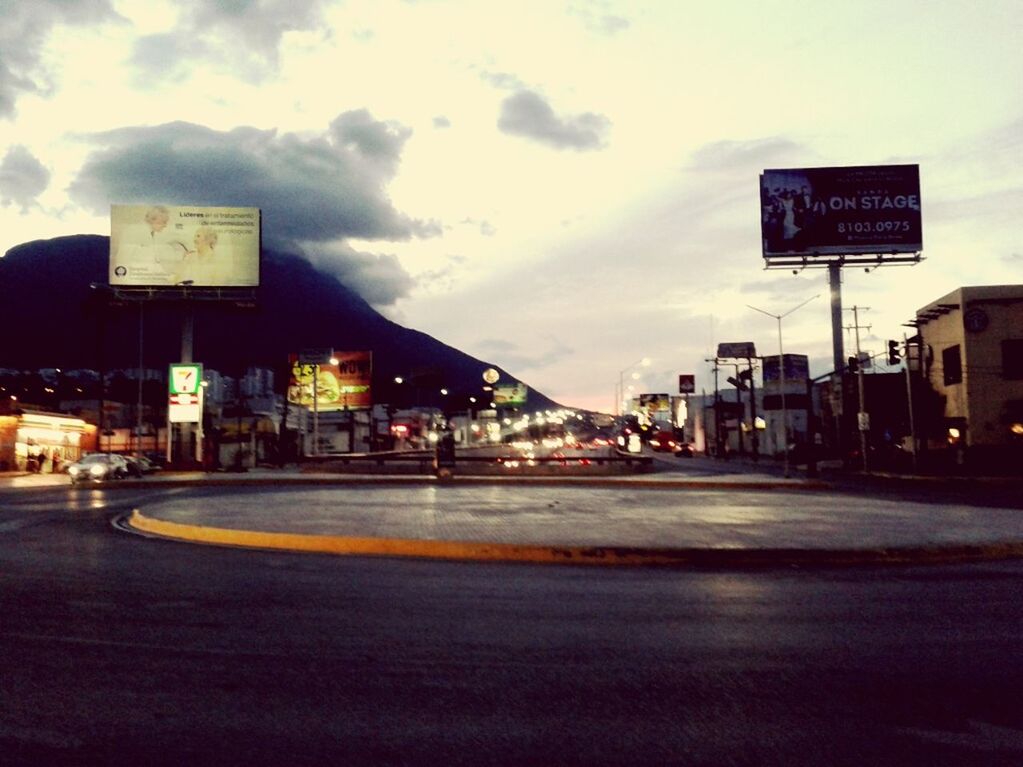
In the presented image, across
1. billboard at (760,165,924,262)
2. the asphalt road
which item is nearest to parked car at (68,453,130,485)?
the asphalt road

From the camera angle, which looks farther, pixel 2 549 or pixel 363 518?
pixel 363 518

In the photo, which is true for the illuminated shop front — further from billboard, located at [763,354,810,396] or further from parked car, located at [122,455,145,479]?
billboard, located at [763,354,810,396]

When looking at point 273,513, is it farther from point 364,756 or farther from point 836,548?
point 364,756

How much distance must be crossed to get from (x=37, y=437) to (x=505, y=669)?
227 ft

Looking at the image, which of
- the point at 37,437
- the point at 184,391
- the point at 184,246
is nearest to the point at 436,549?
the point at 184,391

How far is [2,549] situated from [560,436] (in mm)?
183858

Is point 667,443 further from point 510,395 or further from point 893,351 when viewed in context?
point 893,351

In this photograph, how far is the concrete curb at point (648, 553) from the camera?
12.9 meters

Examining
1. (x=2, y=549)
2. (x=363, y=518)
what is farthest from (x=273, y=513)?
(x=2, y=549)

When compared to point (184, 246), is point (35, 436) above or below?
Result: below

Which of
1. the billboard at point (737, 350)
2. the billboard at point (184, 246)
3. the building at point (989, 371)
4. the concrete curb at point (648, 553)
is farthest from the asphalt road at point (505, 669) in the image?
the billboard at point (737, 350)

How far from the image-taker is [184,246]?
58.7m

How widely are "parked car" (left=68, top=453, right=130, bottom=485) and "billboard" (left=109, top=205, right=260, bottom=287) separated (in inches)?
583

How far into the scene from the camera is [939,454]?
6419 centimetres
